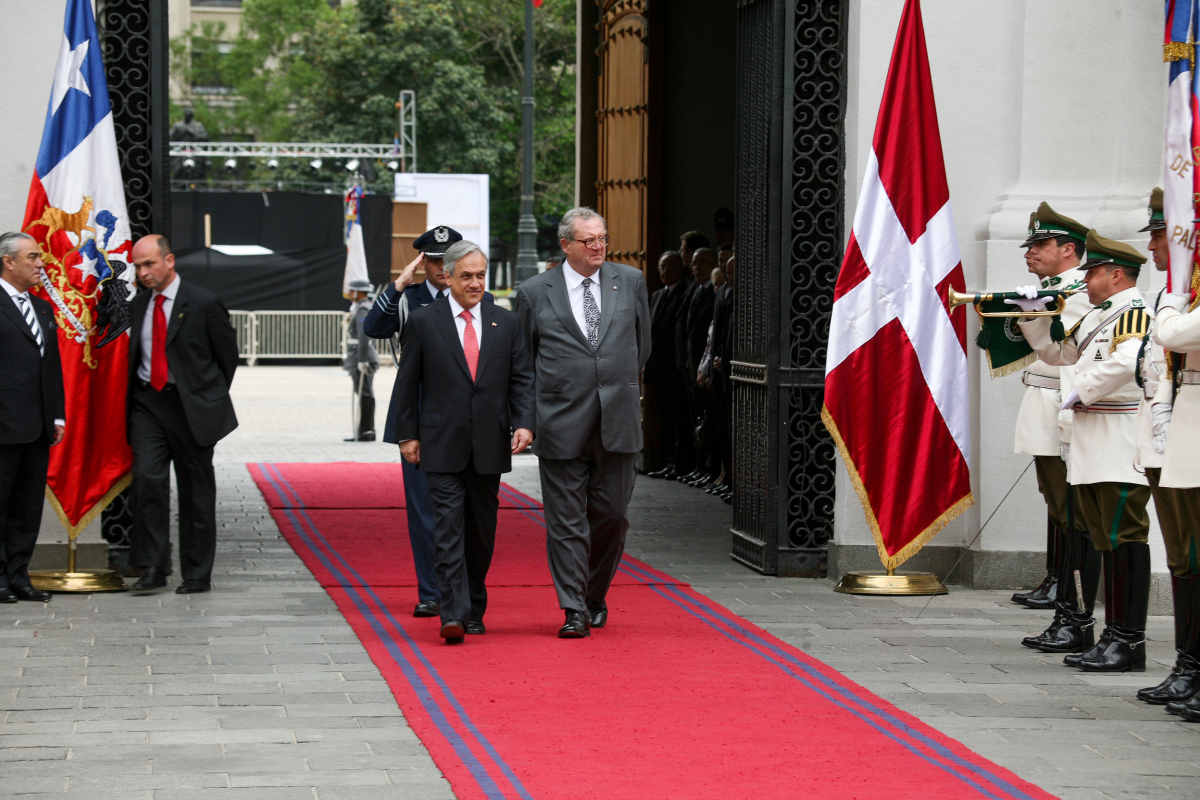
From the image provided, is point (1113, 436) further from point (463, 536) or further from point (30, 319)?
point (30, 319)

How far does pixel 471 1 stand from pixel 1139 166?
129 ft

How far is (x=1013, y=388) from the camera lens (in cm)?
873

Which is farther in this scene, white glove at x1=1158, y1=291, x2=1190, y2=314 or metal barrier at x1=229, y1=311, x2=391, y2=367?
metal barrier at x1=229, y1=311, x2=391, y2=367

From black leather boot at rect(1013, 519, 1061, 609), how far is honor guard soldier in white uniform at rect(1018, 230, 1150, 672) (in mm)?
1377

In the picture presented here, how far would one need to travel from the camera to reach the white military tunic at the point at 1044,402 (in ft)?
23.7

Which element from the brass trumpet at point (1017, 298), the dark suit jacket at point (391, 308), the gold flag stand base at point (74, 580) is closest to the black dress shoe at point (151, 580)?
the gold flag stand base at point (74, 580)

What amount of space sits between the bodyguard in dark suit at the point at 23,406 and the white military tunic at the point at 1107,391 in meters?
5.10

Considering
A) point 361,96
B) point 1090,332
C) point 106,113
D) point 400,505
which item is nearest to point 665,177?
point 400,505

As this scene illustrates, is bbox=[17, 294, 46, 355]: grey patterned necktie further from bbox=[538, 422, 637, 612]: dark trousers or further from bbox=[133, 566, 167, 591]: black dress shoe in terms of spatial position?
bbox=[538, 422, 637, 612]: dark trousers

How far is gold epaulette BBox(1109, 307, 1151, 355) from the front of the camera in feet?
20.8

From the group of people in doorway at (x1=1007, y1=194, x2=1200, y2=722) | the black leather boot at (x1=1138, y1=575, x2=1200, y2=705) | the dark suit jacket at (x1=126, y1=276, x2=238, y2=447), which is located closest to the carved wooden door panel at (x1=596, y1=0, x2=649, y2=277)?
the dark suit jacket at (x1=126, y1=276, x2=238, y2=447)

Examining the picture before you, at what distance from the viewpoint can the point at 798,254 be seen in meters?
9.15

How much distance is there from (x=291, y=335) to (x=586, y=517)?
25.9m

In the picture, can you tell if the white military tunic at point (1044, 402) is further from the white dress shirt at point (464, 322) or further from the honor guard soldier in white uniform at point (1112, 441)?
the white dress shirt at point (464, 322)
